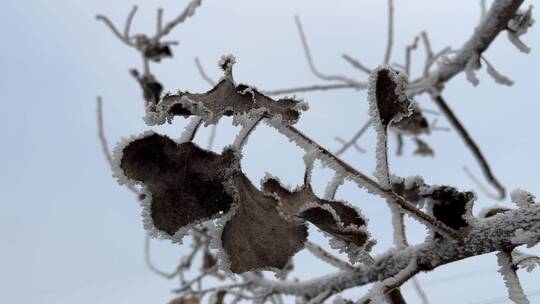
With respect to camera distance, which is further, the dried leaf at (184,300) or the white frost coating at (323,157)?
the dried leaf at (184,300)

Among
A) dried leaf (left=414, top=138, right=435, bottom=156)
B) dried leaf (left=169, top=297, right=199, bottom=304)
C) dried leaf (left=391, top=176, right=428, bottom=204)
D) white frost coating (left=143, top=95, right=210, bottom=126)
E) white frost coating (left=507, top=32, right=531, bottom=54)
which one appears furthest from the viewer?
dried leaf (left=414, top=138, right=435, bottom=156)

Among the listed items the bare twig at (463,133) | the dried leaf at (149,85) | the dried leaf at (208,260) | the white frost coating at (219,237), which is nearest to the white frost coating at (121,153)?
the white frost coating at (219,237)

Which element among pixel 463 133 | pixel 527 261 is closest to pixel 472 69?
pixel 463 133

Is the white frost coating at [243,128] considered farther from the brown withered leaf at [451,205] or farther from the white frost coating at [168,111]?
the brown withered leaf at [451,205]

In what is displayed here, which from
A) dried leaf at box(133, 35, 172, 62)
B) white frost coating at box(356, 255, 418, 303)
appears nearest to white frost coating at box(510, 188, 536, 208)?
white frost coating at box(356, 255, 418, 303)

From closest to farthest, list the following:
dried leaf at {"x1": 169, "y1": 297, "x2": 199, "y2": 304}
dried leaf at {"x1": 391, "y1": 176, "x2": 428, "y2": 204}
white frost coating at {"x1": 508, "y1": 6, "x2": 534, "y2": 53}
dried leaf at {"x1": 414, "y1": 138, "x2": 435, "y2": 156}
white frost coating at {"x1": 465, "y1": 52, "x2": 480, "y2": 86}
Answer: dried leaf at {"x1": 391, "y1": 176, "x2": 428, "y2": 204} → white frost coating at {"x1": 465, "y1": 52, "x2": 480, "y2": 86} → white frost coating at {"x1": 508, "y1": 6, "x2": 534, "y2": 53} → dried leaf at {"x1": 169, "y1": 297, "x2": 199, "y2": 304} → dried leaf at {"x1": 414, "y1": 138, "x2": 435, "y2": 156}

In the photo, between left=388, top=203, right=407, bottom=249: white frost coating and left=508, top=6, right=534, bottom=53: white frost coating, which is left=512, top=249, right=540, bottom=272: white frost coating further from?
left=508, top=6, right=534, bottom=53: white frost coating

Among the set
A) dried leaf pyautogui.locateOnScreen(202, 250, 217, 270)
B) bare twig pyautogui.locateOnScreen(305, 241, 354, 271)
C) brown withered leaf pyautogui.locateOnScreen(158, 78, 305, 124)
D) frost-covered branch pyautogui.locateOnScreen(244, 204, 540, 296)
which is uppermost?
dried leaf pyautogui.locateOnScreen(202, 250, 217, 270)

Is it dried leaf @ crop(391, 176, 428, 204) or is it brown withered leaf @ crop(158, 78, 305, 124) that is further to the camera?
dried leaf @ crop(391, 176, 428, 204)

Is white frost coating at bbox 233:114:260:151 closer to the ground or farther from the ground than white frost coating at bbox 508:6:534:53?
closer to the ground
